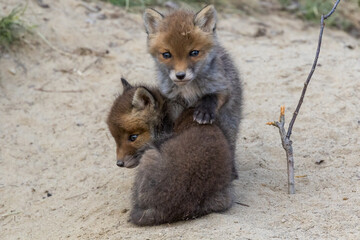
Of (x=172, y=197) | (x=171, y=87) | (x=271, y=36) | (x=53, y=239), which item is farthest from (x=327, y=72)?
(x=53, y=239)

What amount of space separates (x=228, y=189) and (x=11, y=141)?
12.7 feet

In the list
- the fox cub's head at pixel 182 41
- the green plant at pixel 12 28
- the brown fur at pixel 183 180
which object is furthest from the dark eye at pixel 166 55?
the green plant at pixel 12 28

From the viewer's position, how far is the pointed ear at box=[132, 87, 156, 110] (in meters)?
5.92

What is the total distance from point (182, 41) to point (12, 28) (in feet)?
14.1

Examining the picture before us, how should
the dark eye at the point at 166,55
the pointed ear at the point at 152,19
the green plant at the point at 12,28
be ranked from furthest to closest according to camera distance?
the green plant at the point at 12,28, the pointed ear at the point at 152,19, the dark eye at the point at 166,55

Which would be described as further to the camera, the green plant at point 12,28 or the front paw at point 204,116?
the green plant at point 12,28

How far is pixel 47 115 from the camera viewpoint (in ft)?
27.9

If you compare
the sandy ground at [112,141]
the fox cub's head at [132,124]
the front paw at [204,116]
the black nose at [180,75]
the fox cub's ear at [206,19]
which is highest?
the fox cub's ear at [206,19]

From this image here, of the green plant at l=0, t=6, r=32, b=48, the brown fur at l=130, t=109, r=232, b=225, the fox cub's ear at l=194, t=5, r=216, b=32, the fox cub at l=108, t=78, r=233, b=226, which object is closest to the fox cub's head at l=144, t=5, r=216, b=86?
the fox cub's ear at l=194, t=5, r=216, b=32

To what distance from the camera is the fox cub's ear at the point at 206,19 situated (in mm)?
6352

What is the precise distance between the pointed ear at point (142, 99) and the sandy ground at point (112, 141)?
1157 mm

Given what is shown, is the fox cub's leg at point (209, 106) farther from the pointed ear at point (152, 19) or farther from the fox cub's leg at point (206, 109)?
the pointed ear at point (152, 19)

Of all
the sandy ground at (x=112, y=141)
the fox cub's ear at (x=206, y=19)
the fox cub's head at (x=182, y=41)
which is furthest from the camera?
the fox cub's ear at (x=206, y=19)

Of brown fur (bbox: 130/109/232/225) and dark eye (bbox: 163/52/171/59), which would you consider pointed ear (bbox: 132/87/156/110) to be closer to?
dark eye (bbox: 163/52/171/59)
